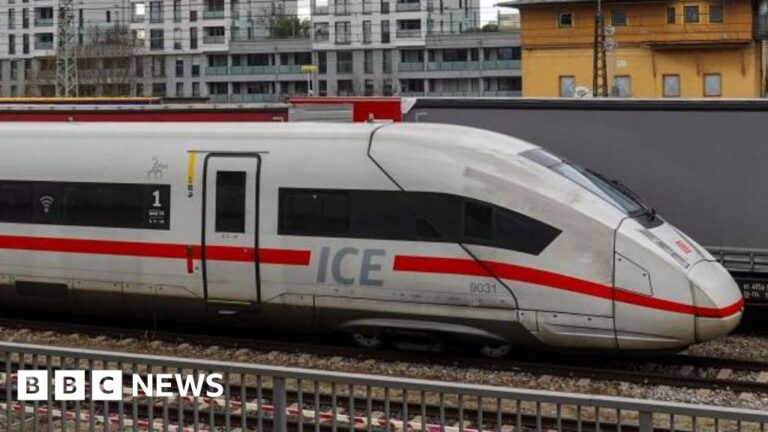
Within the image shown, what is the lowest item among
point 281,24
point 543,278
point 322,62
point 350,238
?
point 543,278

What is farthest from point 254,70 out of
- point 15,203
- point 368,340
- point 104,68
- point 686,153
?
point 368,340

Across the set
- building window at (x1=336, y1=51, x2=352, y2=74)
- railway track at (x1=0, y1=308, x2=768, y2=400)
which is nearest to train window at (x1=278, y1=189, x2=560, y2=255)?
railway track at (x1=0, y1=308, x2=768, y2=400)

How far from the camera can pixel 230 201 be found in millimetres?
10711

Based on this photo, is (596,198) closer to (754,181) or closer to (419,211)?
(419,211)

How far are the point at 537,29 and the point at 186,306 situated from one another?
40.8 meters

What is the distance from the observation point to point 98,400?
6070 millimetres

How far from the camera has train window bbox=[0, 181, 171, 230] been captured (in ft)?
36.4

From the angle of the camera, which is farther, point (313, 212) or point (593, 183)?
point (313, 212)

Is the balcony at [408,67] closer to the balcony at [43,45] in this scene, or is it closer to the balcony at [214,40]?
the balcony at [214,40]

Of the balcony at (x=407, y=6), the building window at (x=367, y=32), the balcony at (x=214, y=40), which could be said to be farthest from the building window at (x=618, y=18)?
the balcony at (x=214, y=40)

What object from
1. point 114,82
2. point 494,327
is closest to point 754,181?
point 494,327

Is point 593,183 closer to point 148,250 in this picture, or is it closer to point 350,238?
point 350,238

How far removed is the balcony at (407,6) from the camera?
3219 inches

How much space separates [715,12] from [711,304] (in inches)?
1647
